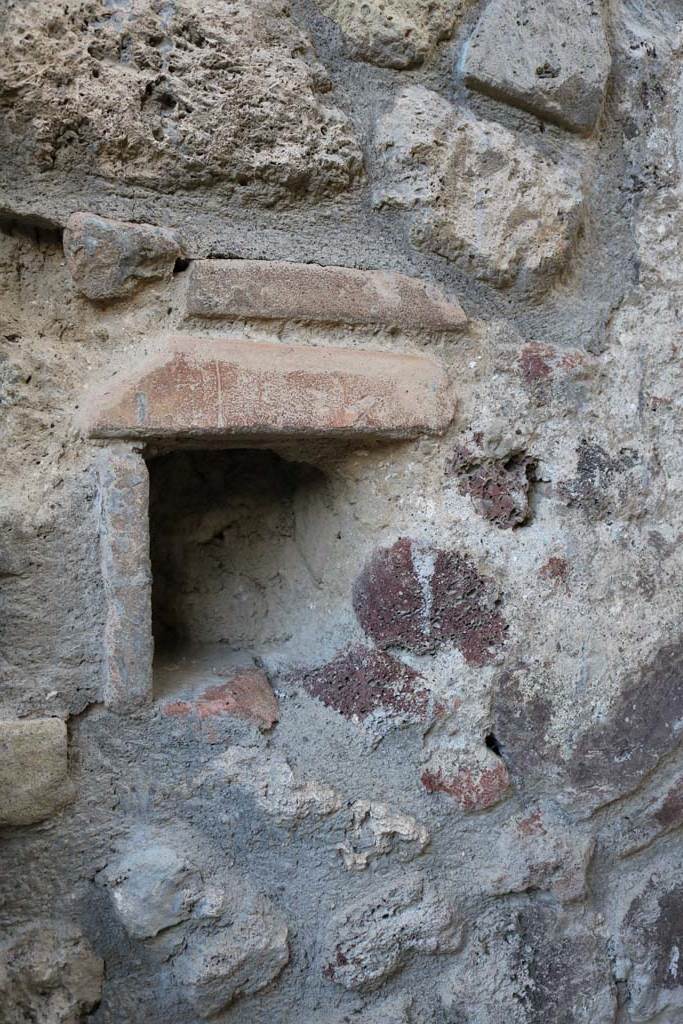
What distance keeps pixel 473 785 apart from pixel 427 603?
23 cm

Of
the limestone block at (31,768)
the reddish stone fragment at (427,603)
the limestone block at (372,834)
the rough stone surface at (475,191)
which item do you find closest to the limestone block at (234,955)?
the limestone block at (372,834)

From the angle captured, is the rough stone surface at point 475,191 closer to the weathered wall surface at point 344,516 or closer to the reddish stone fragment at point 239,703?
the weathered wall surface at point 344,516

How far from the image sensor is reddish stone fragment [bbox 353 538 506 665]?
108 cm

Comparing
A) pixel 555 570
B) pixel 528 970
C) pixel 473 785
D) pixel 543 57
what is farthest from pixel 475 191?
pixel 528 970

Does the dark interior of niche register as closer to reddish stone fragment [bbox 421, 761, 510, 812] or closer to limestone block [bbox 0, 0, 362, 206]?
reddish stone fragment [bbox 421, 761, 510, 812]

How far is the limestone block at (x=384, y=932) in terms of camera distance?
1.04m

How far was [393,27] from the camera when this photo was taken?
3.57 feet

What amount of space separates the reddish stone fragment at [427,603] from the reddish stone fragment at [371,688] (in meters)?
0.03

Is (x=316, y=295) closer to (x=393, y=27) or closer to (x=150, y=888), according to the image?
(x=393, y=27)

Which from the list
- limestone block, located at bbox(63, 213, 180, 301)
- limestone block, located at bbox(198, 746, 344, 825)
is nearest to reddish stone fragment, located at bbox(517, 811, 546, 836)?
limestone block, located at bbox(198, 746, 344, 825)

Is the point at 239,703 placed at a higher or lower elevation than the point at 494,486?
lower

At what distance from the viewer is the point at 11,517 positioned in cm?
93

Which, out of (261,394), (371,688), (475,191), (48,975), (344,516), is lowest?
(48,975)

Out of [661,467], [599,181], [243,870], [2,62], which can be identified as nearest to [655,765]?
[661,467]
